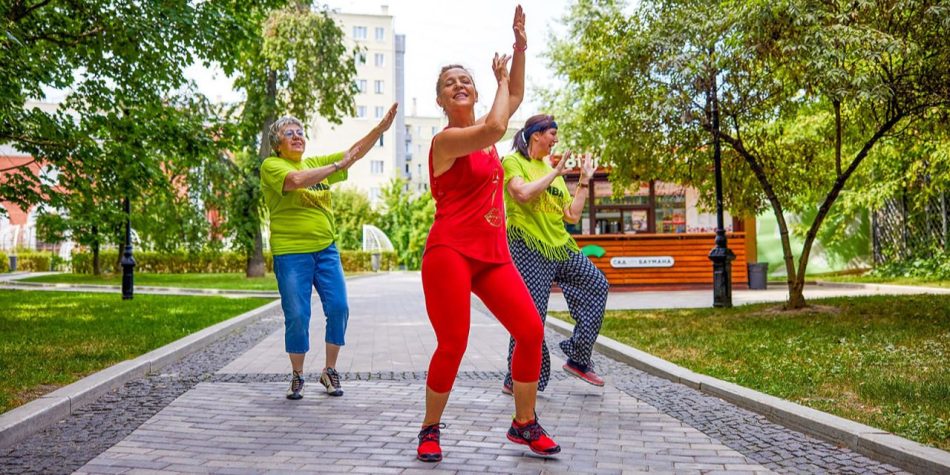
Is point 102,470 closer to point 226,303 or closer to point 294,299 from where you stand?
point 294,299

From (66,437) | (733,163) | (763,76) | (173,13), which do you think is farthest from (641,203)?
(66,437)

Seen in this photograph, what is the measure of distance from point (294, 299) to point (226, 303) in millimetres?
10121

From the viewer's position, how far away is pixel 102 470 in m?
3.59

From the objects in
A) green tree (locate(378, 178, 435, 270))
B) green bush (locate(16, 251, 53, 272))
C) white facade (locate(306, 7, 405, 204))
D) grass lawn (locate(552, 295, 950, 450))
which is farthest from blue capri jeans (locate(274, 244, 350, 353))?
white facade (locate(306, 7, 405, 204))

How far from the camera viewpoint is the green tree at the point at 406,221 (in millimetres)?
48688

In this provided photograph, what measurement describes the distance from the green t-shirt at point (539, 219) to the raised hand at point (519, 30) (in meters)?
1.82

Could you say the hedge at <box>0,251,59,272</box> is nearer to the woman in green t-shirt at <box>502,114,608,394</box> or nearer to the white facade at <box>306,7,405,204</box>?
the white facade at <box>306,7,405,204</box>

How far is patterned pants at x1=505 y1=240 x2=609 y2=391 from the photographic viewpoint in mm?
5098

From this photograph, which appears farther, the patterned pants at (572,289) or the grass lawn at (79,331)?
the grass lawn at (79,331)

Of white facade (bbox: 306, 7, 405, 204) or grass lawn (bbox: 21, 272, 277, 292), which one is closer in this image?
grass lawn (bbox: 21, 272, 277, 292)

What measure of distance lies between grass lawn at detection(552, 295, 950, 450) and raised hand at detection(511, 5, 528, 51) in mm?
2697

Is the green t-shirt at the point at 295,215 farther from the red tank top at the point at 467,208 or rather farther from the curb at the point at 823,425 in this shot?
the curb at the point at 823,425

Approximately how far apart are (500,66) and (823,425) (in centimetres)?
264

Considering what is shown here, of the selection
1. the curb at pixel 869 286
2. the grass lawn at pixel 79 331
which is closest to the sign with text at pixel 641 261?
the curb at pixel 869 286
